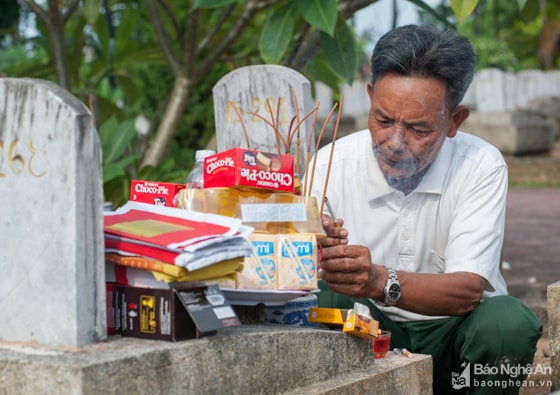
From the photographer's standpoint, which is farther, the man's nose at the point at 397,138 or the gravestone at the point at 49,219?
the man's nose at the point at 397,138

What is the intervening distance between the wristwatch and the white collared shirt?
26cm

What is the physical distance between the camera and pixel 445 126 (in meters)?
2.79

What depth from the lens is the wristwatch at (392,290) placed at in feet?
8.18

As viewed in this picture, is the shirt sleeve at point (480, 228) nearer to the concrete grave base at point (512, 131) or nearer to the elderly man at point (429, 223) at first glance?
the elderly man at point (429, 223)

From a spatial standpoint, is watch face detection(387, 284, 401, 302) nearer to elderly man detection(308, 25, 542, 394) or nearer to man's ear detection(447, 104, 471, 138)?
elderly man detection(308, 25, 542, 394)

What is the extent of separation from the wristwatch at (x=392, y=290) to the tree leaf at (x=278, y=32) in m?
1.58

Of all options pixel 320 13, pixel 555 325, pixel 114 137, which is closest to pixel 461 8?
pixel 320 13

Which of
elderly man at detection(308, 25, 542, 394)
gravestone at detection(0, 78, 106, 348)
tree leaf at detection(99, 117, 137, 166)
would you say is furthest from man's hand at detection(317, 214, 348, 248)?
tree leaf at detection(99, 117, 137, 166)

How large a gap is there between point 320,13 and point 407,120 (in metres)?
1.01

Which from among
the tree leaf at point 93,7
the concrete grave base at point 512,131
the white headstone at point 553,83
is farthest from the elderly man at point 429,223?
the white headstone at point 553,83

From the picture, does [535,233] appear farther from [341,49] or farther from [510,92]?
[510,92]

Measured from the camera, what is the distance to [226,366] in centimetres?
197

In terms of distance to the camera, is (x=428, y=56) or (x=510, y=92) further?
(x=510, y=92)

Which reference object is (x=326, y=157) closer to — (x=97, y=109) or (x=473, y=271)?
(x=473, y=271)
